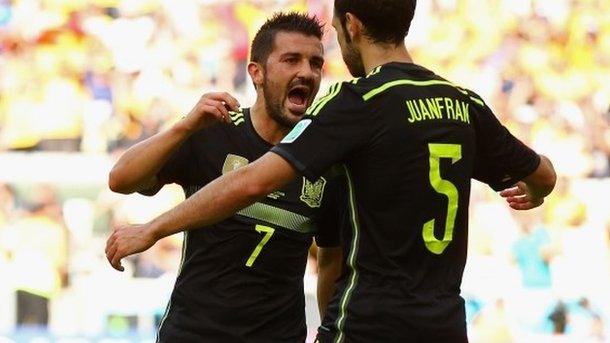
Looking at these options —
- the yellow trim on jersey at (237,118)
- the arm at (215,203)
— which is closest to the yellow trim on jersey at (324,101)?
the arm at (215,203)

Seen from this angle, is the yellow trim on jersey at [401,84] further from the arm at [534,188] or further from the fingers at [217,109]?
the fingers at [217,109]

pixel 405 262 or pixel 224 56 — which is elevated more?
pixel 224 56

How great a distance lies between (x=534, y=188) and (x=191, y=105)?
19.0 feet

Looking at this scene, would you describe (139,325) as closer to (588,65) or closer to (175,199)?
(175,199)

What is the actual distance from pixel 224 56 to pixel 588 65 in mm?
2769

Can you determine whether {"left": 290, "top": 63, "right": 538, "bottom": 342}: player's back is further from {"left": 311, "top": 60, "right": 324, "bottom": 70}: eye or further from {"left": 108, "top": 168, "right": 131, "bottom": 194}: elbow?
{"left": 311, "top": 60, "right": 324, "bottom": 70}: eye

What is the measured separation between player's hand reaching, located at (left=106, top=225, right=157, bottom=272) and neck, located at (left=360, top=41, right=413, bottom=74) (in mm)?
796

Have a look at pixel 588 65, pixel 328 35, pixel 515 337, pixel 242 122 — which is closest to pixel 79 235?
pixel 328 35

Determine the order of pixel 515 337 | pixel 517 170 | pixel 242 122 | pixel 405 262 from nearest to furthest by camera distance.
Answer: pixel 405 262 → pixel 517 170 → pixel 242 122 → pixel 515 337

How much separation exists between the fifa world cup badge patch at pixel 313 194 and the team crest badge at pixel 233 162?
23 centimetres

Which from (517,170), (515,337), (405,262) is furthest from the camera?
(515,337)

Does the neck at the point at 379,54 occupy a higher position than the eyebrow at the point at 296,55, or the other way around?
the eyebrow at the point at 296,55

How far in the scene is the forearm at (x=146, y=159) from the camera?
4.07 meters

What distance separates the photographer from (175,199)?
956 centimetres
